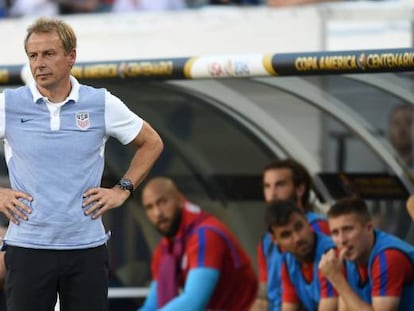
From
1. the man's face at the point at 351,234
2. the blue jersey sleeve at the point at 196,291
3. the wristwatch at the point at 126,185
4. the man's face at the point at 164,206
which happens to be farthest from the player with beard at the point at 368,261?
the wristwatch at the point at 126,185

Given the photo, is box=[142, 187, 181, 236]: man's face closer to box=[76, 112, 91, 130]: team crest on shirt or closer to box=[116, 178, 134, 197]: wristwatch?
box=[116, 178, 134, 197]: wristwatch

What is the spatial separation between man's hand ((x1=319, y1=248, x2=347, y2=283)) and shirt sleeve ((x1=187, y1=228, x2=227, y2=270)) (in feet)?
4.80

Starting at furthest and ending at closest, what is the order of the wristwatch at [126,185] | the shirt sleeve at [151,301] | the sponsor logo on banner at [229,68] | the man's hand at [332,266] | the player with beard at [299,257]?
the shirt sleeve at [151,301] < the player with beard at [299,257] < the man's hand at [332,266] < the sponsor logo on banner at [229,68] < the wristwatch at [126,185]

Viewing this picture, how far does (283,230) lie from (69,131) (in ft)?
9.76

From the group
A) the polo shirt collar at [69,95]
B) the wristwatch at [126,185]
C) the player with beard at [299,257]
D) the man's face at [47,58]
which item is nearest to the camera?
the man's face at [47,58]

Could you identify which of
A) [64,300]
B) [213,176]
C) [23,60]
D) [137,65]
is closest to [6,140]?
[64,300]

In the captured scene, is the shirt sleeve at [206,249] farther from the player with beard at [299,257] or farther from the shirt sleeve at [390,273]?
the shirt sleeve at [390,273]

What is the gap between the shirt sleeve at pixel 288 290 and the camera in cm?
942

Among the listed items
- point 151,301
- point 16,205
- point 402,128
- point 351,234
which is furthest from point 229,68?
point 402,128

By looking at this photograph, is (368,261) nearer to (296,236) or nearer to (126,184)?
(296,236)

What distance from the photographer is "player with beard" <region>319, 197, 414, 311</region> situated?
8.35 m

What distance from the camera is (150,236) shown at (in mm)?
11953

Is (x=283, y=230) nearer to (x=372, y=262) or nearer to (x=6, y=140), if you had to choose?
(x=372, y=262)

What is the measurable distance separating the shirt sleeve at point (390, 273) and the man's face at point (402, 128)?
2.66 m
